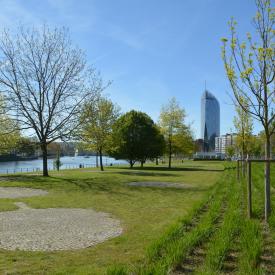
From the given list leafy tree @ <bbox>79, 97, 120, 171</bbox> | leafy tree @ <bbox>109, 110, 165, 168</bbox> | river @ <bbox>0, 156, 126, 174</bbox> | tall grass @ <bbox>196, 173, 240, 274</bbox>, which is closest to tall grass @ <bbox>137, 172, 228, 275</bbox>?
tall grass @ <bbox>196, 173, 240, 274</bbox>

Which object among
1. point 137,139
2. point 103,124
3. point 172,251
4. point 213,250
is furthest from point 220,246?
point 137,139

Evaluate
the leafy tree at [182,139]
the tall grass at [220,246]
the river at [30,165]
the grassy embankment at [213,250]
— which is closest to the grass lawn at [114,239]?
the grassy embankment at [213,250]

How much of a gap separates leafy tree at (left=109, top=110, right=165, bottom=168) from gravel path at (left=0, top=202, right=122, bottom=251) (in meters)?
38.9

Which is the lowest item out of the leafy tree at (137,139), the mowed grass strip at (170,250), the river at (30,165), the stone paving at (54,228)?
the river at (30,165)

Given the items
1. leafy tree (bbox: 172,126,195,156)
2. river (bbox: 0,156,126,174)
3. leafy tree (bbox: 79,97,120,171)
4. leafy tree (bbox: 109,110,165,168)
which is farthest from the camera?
river (bbox: 0,156,126,174)

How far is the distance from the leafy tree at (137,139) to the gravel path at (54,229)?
3885cm

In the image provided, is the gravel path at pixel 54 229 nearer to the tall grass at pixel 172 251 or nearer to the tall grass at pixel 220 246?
the tall grass at pixel 172 251

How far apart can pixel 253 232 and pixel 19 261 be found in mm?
4334

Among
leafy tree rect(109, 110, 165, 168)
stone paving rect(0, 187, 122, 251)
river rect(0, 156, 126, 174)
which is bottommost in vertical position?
river rect(0, 156, 126, 174)

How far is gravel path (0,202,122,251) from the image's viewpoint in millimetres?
7918

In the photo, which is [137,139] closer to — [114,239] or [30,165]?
[114,239]

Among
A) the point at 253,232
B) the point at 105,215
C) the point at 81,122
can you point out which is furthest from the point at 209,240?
the point at 81,122

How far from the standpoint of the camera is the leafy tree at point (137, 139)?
51.9 metres

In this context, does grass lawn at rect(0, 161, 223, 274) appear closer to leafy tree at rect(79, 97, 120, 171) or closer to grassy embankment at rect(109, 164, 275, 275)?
grassy embankment at rect(109, 164, 275, 275)
